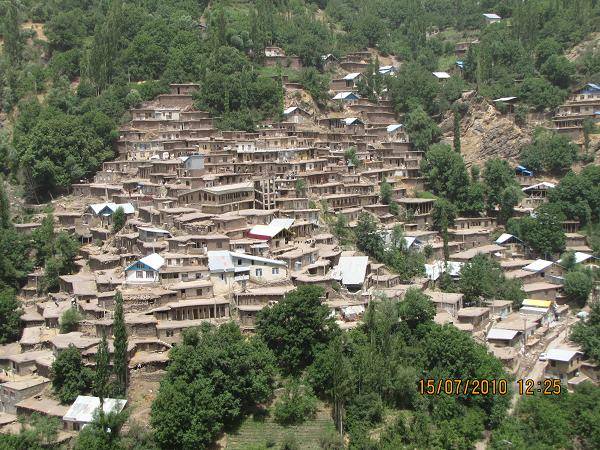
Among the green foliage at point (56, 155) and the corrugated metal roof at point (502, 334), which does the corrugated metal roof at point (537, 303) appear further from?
the green foliage at point (56, 155)

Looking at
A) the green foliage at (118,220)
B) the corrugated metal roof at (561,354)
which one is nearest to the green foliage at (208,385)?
the green foliage at (118,220)

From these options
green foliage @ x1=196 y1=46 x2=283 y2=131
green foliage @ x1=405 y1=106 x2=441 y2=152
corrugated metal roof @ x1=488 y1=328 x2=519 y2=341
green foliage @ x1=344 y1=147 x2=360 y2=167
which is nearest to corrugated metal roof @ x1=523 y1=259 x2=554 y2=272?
corrugated metal roof @ x1=488 y1=328 x2=519 y2=341

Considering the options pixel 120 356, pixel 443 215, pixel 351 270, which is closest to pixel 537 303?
pixel 443 215

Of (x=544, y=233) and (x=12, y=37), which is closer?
(x=544, y=233)

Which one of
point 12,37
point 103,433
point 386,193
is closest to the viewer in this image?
point 103,433

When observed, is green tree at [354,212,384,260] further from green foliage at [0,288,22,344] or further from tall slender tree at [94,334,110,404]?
green foliage at [0,288,22,344]

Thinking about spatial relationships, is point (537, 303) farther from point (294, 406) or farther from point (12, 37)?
point (12, 37)
